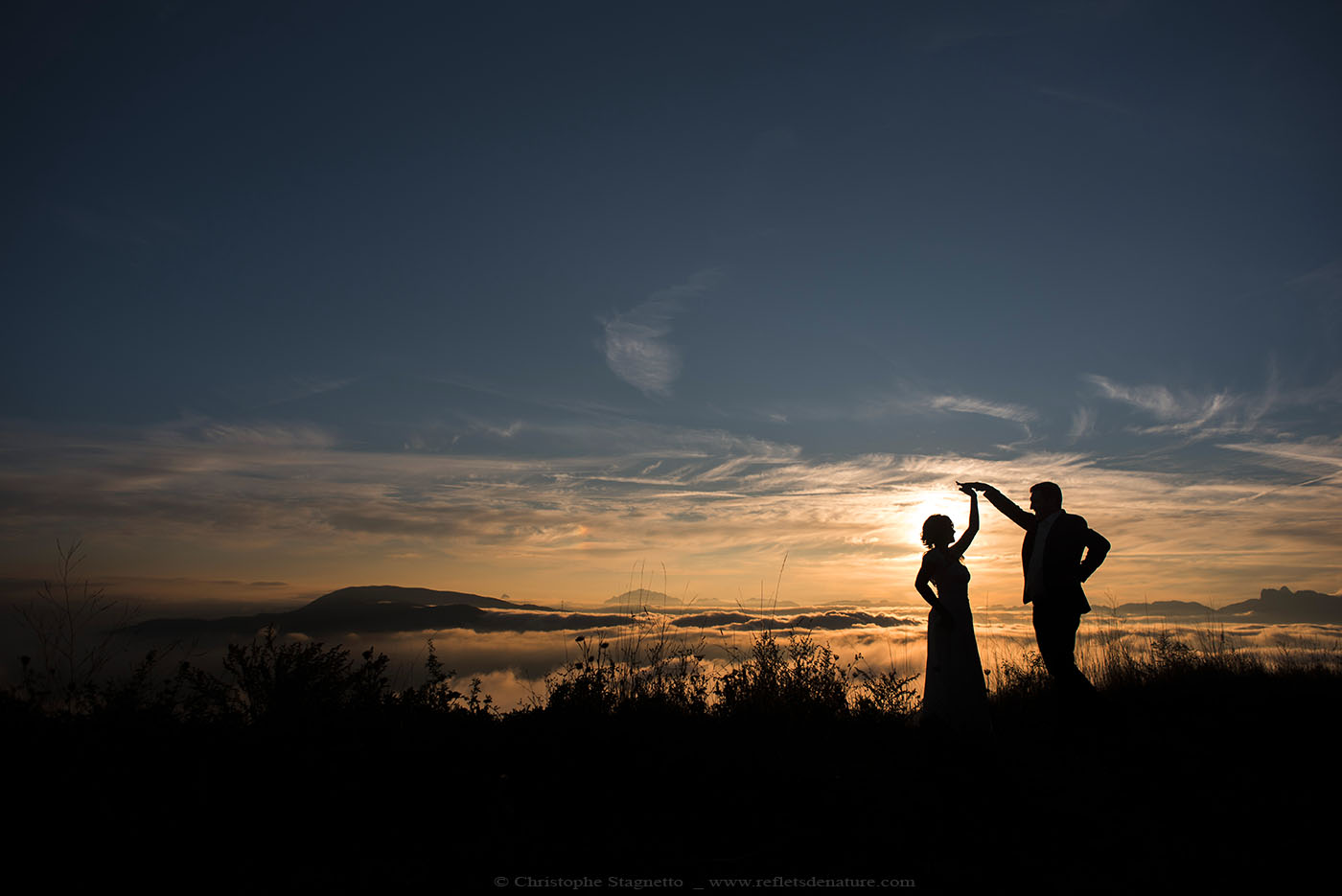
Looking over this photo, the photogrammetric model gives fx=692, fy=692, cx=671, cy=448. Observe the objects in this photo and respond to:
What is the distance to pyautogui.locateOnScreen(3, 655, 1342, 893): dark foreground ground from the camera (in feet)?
11.6

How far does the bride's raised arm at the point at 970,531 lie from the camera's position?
776 cm

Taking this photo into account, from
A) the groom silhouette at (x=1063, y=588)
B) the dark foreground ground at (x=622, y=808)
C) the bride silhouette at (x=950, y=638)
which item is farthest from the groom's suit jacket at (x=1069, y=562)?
the dark foreground ground at (x=622, y=808)

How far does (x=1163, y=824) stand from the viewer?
14.5ft

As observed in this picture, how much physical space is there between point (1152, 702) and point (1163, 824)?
5663 mm

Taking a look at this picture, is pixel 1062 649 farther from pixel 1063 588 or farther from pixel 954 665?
pixel 954 665

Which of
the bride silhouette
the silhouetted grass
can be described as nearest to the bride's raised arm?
the bride silhouette

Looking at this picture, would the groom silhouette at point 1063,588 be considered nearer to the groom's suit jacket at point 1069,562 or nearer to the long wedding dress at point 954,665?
the groom's suit jacket at point 1069,562

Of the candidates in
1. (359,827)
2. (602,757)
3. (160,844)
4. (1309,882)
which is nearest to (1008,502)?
(1309,882)

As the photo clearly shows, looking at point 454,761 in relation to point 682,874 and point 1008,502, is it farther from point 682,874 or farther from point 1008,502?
point 1008,502

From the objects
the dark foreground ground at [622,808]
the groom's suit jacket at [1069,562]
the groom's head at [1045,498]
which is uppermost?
the groom's head at [1045,498]

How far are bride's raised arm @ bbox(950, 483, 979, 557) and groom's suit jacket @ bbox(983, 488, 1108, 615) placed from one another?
0.72 metres

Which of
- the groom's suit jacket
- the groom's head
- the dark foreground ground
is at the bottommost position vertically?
the dark foreground ground

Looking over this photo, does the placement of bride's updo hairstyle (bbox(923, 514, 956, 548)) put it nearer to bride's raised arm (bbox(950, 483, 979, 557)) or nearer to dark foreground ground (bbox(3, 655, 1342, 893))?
bride's raised arm (bbox(950, 483, 979, 557))

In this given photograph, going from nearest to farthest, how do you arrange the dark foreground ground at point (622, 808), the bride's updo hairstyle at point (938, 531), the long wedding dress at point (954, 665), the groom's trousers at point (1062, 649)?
the dark foreground ground at point (622, 808) < the groom's trousers at point (1062, 649) < the long wedding dress at point (954, 665) < the bride's updo hairstyle at point (938, 531)
